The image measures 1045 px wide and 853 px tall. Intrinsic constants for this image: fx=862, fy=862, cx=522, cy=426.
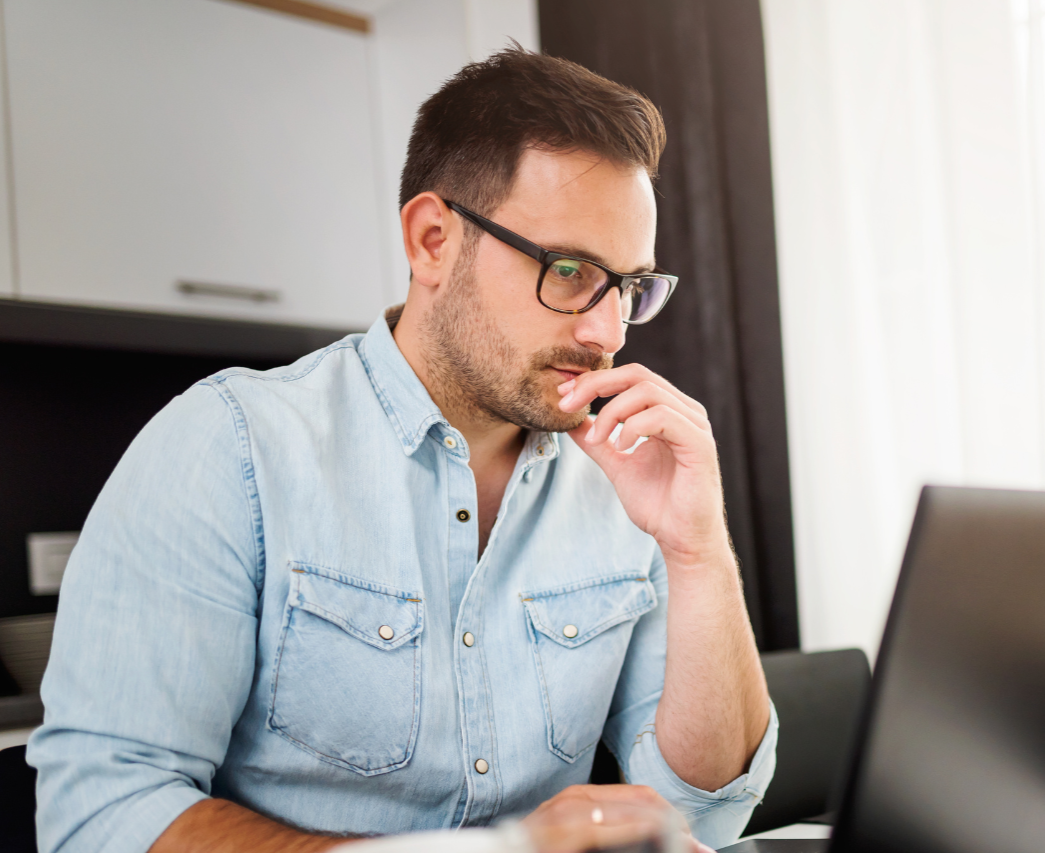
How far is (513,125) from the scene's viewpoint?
3.83ft

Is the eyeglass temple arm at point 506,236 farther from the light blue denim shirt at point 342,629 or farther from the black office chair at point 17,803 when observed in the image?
the black office chair at point 17,803

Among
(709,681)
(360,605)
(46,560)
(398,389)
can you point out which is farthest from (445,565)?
(46,560)

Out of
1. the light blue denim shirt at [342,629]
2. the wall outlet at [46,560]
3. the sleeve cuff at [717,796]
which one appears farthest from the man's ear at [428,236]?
the wall outlet at [46,560]

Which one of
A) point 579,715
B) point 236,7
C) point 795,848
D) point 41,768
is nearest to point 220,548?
point 41,768

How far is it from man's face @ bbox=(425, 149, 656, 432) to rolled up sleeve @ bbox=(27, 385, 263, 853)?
365 millimetres

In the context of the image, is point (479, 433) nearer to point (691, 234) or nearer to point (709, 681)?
point (709, 681)

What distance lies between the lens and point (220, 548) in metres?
0.87

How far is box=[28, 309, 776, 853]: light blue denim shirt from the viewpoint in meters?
0.78

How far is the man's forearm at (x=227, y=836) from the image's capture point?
28.3 inches

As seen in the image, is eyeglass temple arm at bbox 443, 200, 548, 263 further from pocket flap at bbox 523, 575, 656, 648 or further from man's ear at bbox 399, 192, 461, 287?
pocket flap at bbox 523, 575, 656, 648

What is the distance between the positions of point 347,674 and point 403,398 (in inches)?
13.8

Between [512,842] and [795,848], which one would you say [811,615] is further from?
[512,842]

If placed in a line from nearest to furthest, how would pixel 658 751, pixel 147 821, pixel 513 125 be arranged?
pixel 147 821 < pixel 658 751 < pixel 513 125

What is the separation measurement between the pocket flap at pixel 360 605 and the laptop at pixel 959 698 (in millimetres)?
580
